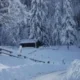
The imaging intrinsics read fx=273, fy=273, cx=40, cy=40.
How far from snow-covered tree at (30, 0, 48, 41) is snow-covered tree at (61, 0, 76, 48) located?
384 cm

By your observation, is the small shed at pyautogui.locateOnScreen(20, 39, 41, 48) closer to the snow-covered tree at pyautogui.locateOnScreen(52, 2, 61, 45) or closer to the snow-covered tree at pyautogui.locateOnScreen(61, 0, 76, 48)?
the snow-covered tree at pyautogui.locateOnScreen(52, 2, 61, 45)

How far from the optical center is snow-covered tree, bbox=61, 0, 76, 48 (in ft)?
146

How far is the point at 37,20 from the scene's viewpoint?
46156 mm

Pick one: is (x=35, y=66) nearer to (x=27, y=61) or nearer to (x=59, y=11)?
(x=27, y=61)

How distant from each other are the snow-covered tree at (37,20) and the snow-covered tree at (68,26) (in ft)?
12.6

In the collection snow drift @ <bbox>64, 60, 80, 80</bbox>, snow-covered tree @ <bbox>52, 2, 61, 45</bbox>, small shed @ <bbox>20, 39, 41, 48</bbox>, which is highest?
snow drift @ <bbox>64, 60, 80, 80</bbox>

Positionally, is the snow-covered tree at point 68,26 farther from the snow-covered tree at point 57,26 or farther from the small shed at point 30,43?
the small shed at point 30,43

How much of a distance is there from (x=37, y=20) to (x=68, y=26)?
546cm

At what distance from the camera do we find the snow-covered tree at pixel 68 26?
44594 millimetres

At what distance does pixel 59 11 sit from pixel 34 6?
4.42 meters

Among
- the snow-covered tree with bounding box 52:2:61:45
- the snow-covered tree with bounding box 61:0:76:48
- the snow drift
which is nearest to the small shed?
the snow-covered tree with bounding box 52:2:61:45

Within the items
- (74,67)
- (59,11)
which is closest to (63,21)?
(59,11)

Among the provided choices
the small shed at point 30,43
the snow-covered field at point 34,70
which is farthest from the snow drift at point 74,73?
the small shed at point 30,43

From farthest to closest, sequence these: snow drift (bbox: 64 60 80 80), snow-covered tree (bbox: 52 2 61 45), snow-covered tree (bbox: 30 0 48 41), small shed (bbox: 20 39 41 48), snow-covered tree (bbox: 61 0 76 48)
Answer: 1. snow-covered tree (bbox: 52 2 61 45)
2. snow-covered tree (bbox: 30 0 48 41)
3. snow-covered tree (bbox: 61 0 76 48)
4. small shed (bbox: 20 39 41 48)
5. snow drift (bbox: 64 60 80 80)
